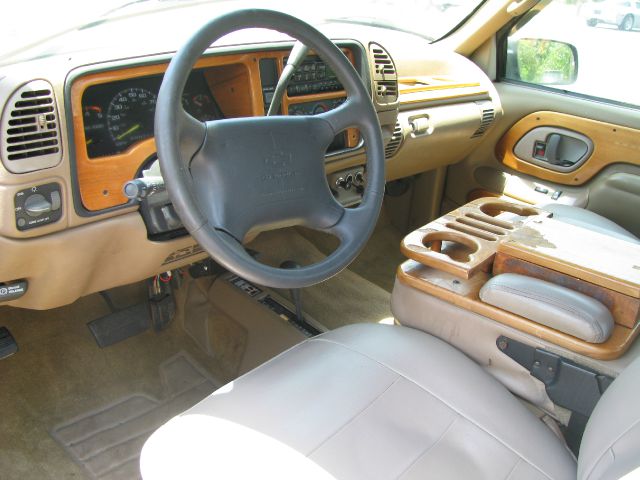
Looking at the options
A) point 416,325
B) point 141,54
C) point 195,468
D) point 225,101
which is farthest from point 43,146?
point 416,325

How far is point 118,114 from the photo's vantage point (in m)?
1.40

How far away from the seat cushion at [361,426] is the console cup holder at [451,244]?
0.32 metres

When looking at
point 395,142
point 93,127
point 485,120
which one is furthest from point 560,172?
point 93,127

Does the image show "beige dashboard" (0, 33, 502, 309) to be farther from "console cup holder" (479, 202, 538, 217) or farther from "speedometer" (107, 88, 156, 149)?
"console cup holder" (479, 202, 538, 217)

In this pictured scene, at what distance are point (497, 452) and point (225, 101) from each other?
3.64 ft

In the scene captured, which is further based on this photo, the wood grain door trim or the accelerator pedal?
the wood grain door trim

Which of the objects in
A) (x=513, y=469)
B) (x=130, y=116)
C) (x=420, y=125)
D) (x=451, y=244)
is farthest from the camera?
(x=420, y=125)

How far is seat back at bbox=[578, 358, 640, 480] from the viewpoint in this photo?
0.83m

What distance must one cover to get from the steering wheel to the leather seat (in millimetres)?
198

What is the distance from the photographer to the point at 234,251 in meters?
1.13

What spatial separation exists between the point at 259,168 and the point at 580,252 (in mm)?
741

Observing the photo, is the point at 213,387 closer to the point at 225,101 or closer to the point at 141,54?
the point at 225,101

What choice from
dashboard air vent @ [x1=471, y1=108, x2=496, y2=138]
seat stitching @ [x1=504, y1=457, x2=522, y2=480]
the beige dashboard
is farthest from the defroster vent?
seat stitching @ [x1=504, y1=457, x2=522, y2=480]

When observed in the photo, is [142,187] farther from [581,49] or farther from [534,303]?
[581,49]
